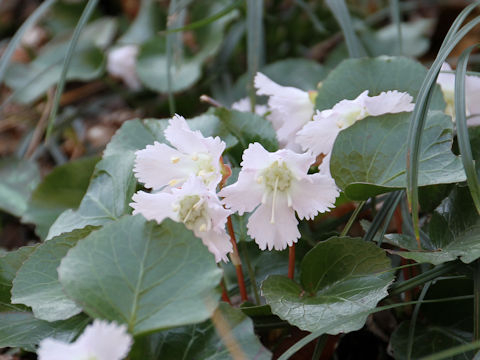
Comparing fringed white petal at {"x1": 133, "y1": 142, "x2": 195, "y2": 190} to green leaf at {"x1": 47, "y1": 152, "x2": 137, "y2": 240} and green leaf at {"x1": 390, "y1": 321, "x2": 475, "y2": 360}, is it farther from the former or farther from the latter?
green leaf at {"x1": 390, "y1": 321, "x2": 475, "y2": 360}

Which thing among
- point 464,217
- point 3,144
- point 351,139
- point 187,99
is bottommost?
point 3,144

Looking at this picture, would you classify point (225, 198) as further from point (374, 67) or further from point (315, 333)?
point (374, 67)

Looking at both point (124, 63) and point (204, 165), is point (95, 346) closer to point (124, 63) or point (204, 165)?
point (204, 165)

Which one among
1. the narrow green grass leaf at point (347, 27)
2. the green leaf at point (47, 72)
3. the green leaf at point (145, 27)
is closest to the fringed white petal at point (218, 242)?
the narrow green grass leaf at point (347, 27)

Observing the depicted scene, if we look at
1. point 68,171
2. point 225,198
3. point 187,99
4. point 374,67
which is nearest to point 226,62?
point 187,99

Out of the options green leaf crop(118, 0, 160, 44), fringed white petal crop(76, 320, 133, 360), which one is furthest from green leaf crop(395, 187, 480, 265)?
green leaf crop(118, 0, 160, 44)

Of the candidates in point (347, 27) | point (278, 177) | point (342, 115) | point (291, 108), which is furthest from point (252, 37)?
point (278, 177)
